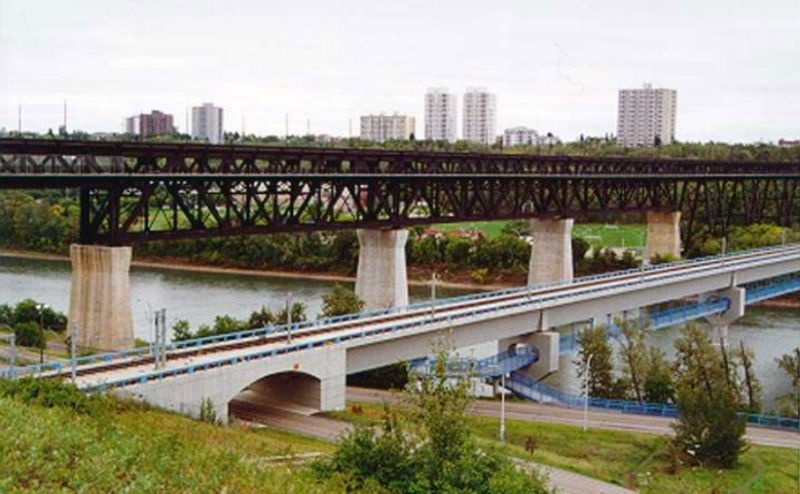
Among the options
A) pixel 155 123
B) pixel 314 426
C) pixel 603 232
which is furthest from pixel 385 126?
pixel 314 426

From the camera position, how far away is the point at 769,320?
48.2m

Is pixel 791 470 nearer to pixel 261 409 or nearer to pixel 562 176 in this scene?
pixel 261 409

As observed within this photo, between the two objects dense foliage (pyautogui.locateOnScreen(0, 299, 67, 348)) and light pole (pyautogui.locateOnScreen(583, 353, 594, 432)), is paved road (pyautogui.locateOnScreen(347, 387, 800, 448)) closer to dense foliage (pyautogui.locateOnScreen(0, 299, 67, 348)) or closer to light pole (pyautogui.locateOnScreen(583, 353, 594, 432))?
light pole (pyautogui.locateOnScreen(583, 353, 594, 432))

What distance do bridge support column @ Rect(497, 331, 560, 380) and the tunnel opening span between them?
1003cm

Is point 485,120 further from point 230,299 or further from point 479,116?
point 230,299

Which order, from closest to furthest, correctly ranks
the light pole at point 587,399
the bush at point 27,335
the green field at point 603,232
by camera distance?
the light pole at point 587,399, the bush at point 27,335, the green field at point 603,232

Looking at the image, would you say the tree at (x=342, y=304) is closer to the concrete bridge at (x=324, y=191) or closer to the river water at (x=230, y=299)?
the concrete bridge at (x=324, y=191)

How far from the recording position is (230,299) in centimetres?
4750

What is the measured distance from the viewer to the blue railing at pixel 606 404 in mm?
25766

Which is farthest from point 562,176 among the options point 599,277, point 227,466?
point 227,466

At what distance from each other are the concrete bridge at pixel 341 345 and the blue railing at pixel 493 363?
0.86 ft

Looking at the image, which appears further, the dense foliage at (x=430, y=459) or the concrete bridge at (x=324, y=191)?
the concrete bridge at (x=324, y=191)

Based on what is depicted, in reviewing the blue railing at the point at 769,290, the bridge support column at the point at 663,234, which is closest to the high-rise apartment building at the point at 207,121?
the bridge support column at the point at 663,234

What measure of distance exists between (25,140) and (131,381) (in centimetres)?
979
